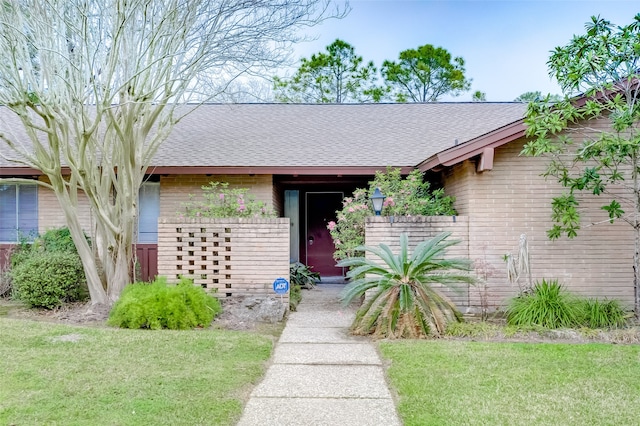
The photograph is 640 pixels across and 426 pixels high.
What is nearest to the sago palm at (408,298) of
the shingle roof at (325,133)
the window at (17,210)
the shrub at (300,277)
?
the shingle roof at (325,133)

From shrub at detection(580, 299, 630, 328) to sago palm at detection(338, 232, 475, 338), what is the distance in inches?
71.8

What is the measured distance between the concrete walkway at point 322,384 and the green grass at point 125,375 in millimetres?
230

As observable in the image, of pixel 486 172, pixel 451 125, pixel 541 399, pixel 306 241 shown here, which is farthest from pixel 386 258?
pixel 451 125

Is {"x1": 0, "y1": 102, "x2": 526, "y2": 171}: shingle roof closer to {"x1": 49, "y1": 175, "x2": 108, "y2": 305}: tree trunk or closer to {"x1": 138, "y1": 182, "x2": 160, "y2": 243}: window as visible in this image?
{"x1": 138, "y1": 182, "x2": 160, "y2": 243}: window

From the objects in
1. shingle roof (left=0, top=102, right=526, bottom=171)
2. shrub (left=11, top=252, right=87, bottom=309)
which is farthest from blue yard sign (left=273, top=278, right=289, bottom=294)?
shrub (left=11, top=252, right=87, bottom=309)

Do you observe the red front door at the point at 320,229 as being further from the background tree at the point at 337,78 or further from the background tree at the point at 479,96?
the background tree at the point at 479,96

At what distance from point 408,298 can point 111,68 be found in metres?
5.50

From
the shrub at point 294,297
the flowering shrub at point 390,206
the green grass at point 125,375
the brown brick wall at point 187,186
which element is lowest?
the green grass at point 125,375

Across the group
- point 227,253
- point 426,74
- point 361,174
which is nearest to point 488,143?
point 361,174

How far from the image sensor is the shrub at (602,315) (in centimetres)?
718

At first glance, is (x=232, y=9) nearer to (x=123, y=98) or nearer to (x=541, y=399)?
(x=123, y=98)

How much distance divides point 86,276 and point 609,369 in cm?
786

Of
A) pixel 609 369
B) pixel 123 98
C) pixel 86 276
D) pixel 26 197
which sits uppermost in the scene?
pixel 123 98

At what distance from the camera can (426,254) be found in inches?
280
